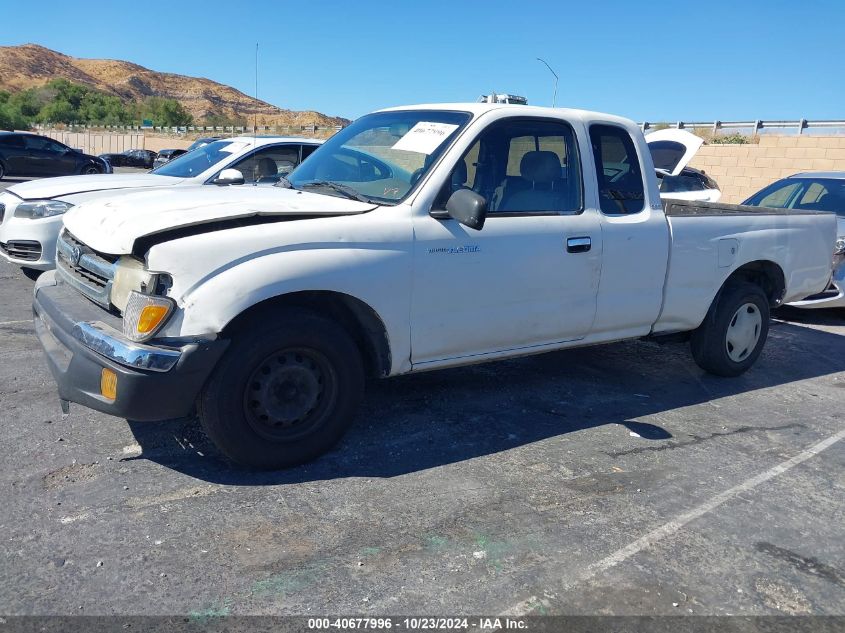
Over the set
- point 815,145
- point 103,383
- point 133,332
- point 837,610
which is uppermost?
point 815,145

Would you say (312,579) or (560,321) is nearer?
(312,579)

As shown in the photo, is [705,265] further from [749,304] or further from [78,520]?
[78,520]

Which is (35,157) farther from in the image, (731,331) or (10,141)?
(731,331)

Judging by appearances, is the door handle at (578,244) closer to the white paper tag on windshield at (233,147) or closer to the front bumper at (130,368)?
the front bumper at (130,368)

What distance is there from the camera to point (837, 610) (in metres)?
2.95

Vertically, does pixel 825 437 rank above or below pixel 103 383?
below

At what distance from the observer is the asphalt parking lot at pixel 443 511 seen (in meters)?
2.86

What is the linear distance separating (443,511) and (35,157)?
23669mm

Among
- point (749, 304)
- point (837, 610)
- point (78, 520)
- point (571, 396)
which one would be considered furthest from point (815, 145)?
point (78, 520)

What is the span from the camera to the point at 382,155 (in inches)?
179

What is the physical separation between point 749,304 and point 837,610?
339 centimetres

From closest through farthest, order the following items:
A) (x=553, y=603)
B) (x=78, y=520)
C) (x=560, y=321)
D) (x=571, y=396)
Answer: (x=553, y=603), (x=78, y=520), (x=560, y=321), (x=571, y=396)

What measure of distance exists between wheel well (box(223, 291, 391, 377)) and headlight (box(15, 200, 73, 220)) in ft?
13.5

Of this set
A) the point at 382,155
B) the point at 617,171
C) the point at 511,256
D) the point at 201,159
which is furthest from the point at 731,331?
the point at 201,159
